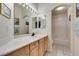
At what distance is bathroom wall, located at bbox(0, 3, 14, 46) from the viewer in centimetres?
163

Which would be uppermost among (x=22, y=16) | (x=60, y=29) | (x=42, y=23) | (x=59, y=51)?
(x=22, y=16)

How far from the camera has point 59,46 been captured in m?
1.84

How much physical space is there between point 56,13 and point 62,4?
18 centimetres

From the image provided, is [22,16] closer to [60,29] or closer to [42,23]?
[42,23]

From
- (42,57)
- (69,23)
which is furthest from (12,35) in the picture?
(69,23)

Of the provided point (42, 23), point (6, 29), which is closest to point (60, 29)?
point (42, 23)

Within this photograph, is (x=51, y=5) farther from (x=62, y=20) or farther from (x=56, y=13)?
(x=62, y=20)

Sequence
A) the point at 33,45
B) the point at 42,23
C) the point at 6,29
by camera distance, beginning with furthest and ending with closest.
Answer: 1. the point at 42,23
2. the point at 33,45
3. the point at 6,29

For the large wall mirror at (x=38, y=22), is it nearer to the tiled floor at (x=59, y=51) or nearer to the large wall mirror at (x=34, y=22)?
the large wall mirror at (x=34, y=22)

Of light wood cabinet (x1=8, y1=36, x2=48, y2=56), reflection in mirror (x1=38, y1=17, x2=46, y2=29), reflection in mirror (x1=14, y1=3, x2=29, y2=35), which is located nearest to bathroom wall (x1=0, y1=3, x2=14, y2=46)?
reflection in mirror (x1=14, y1=3, x2=29, y2=35)

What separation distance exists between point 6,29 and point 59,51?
919 mm

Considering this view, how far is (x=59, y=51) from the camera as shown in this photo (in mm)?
1814

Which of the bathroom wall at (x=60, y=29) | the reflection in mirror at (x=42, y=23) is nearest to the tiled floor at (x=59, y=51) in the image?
the bathroom wall at (x=60, y=29)

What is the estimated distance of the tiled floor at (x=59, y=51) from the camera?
5.74ft
